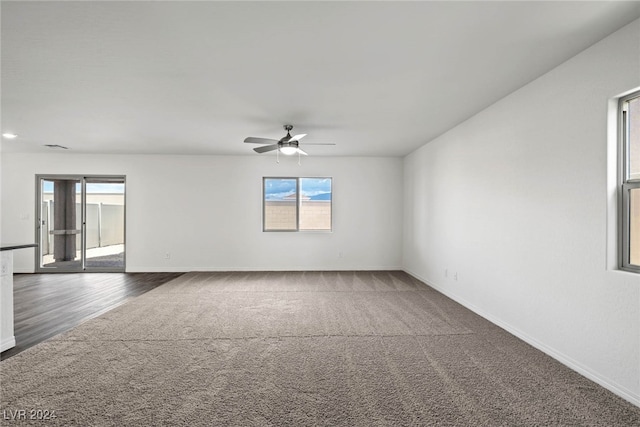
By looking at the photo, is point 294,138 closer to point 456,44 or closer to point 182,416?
point 456,44

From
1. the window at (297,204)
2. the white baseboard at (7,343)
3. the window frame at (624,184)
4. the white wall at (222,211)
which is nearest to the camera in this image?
the window frame at (624,184)

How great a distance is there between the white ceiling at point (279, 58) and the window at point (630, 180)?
1.93 feet

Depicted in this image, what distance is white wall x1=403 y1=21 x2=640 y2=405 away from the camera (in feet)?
7.08

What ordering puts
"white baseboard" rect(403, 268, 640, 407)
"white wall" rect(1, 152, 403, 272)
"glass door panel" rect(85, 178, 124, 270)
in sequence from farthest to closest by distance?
"glass door panel" rect(85, 178, 124, 270)
"white wall" rect(1, 152, 403, 272)
"white baseboard" rect(403, 268, 640, 407)

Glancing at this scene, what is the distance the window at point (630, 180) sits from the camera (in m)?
2.15

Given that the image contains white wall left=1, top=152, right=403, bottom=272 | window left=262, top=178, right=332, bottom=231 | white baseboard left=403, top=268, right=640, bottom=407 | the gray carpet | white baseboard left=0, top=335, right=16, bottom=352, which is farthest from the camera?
window left=262, top=178, right=332, bottom=231

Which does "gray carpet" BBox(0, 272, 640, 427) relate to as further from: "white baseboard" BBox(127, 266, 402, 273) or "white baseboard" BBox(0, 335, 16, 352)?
"white baseboard" BBox(127, 266, 402, 273)

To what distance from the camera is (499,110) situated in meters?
3.46

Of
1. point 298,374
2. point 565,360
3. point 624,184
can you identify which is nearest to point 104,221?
point 298,374

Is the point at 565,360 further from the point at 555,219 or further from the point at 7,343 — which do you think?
the point at 7,343

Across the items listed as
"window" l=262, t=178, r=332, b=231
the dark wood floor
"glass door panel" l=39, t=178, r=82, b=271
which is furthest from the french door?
"window" l=262, t=178, r=332, b=231

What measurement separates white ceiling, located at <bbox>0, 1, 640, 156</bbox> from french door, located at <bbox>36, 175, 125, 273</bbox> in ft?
7.84

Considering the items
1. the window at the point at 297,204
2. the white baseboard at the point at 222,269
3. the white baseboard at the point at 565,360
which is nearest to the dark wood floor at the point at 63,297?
the white baseboard at the point at 222,269

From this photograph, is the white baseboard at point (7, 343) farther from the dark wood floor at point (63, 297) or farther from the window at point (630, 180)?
the window at point (630, 180)
